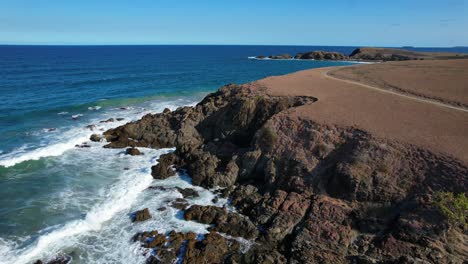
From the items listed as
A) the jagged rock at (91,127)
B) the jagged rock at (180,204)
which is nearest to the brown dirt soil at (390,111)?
the jagged rock at (180,204)

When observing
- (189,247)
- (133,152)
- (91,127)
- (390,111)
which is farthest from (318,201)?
(91,127)

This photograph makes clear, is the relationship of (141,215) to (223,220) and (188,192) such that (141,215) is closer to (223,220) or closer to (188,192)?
(188,192)

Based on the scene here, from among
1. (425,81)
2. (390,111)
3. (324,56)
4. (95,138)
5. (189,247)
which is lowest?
(189,247)

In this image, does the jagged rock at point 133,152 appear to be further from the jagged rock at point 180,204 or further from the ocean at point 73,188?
the jagged rock at point 180,204

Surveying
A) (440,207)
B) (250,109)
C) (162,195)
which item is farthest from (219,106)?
(440,207)

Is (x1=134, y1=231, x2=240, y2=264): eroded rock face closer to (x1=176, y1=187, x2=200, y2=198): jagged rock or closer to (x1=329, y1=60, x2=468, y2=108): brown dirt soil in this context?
(x1=176, y1=187, x2=200, y2=198): jagged rock

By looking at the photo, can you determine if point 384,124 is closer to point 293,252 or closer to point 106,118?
point 293,252
